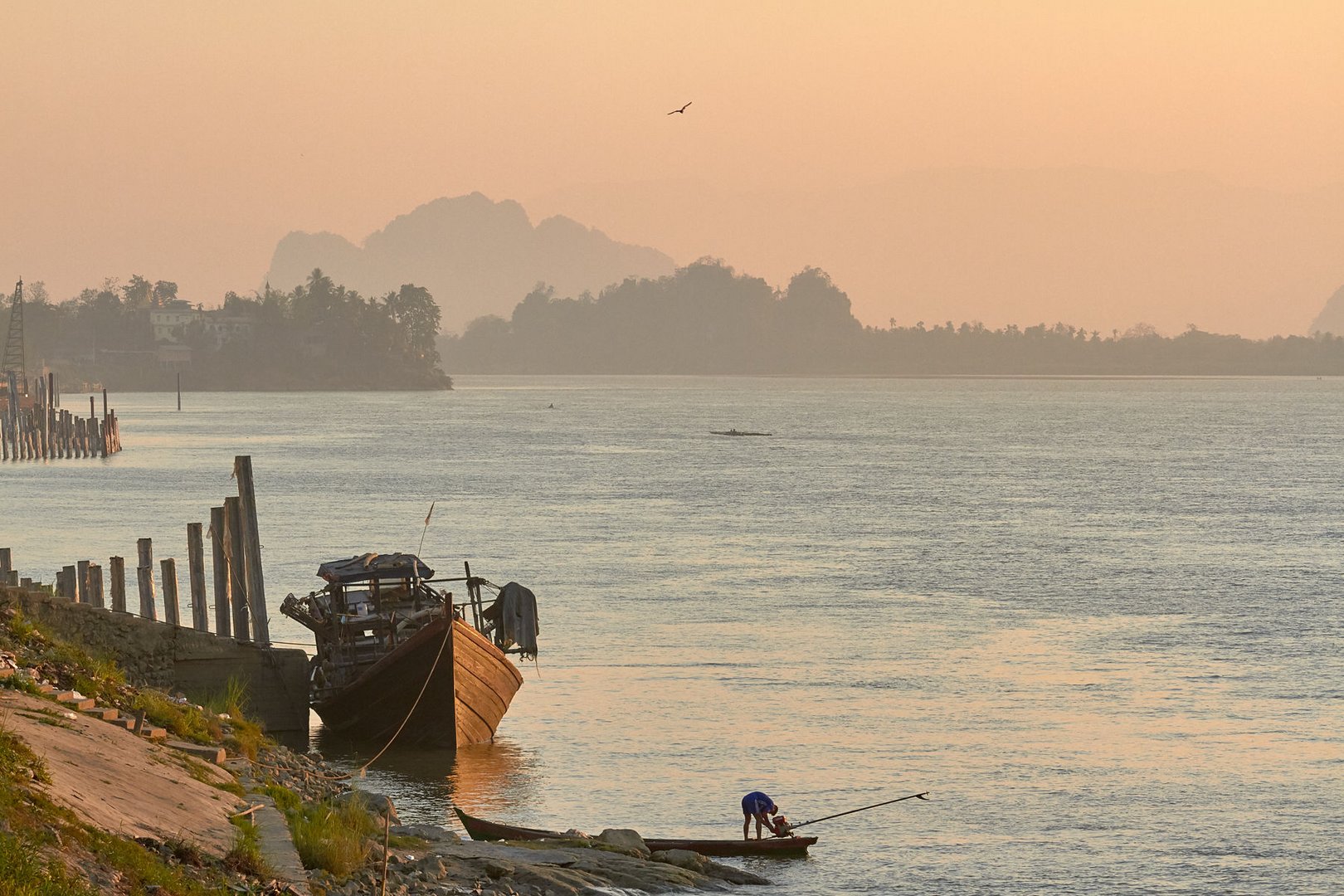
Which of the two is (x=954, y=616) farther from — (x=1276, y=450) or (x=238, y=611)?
(x=1276, y=450)

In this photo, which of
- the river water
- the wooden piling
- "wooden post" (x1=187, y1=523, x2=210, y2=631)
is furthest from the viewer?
"wooden post" (x1=187, y1=523, x2=210, y2=631)

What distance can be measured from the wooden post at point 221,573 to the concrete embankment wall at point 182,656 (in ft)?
10.3

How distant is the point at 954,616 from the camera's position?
45.7m

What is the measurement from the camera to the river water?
80.4 ft

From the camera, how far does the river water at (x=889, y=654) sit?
24.5 metres

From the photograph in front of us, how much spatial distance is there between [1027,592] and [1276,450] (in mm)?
98668

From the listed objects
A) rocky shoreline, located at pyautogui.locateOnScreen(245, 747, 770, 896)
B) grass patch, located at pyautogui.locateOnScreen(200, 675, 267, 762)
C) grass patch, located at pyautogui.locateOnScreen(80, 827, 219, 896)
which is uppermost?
grass patch, located at pyautogui.locateOnScreen(80, 827, 219, 896)

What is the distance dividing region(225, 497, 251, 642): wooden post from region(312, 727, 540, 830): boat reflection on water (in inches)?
104

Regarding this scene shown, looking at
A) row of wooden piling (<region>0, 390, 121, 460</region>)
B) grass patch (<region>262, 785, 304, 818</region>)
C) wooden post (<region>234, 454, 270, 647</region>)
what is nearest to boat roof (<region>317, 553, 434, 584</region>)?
wooden post (<region>234, 454, 270, 647</region>)

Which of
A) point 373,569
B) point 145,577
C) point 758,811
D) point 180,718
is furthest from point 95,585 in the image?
point 758,811

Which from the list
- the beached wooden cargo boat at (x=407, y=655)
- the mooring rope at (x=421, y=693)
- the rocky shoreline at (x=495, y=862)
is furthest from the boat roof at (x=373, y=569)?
the rocky shoreline at (x=495, y=862)

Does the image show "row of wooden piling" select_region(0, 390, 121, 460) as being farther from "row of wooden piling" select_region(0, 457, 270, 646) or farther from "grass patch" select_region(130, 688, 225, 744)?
"grass patch" select_region(130, 688, 225, 744)

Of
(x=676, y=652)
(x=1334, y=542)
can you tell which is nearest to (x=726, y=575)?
(x=676, y=652)

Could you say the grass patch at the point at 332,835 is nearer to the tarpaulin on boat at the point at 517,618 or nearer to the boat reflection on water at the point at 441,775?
the boat reflection on water at the point at 441,775
